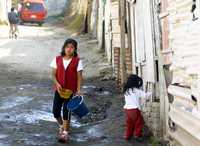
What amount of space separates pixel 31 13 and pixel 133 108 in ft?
105

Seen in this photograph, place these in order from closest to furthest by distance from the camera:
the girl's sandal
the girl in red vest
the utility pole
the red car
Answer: the girl's sandal < the girl in red vest < the utility pole < the red car

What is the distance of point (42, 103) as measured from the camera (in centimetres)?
1171

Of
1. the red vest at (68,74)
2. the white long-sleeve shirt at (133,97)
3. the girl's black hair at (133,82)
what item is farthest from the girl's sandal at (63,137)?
the girl's black hair at (133,82)

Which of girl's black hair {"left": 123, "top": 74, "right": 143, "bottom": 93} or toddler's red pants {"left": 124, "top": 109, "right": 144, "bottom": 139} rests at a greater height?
girl's black hair {"left": 123, "top": 74, "right": 143, "bottom": 93}

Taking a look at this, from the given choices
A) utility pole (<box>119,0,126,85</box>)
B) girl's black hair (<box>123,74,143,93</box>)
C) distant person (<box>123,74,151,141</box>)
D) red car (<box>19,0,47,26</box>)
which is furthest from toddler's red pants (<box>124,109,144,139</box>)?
red car (<box>19,0,47,26</box>)

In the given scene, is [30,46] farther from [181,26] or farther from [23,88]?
[181,26]

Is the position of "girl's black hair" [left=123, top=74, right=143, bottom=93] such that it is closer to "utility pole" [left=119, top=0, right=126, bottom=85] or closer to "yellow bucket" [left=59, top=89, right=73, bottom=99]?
"yellow bucket" [left=59, top=89, right=73, bottom=99]

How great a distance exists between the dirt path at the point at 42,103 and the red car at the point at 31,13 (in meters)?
16.4

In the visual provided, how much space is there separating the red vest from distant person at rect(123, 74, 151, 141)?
2.87 ft

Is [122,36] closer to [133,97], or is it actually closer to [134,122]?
[133,97]

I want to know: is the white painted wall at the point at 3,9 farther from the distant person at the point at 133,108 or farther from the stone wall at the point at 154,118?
the stone wall at the point at 154,118

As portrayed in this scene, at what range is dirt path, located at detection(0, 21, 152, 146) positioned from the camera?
27.5ft

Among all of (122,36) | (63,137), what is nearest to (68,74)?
(63,137)

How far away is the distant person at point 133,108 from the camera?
27.1ft
